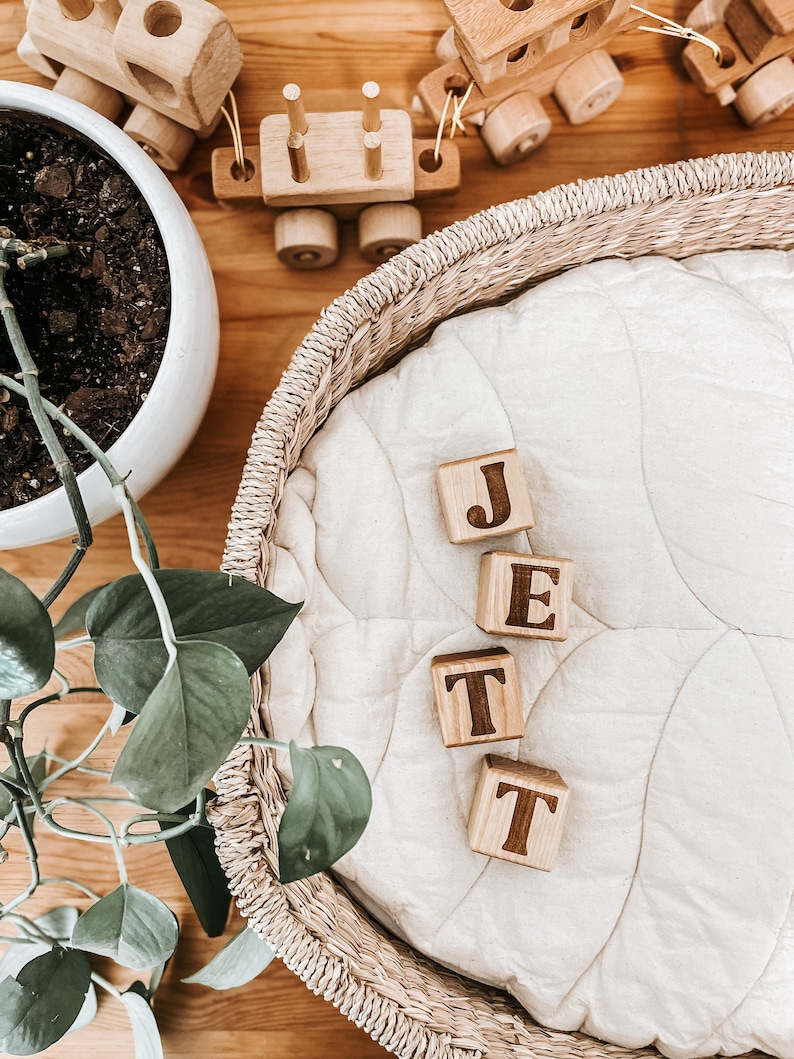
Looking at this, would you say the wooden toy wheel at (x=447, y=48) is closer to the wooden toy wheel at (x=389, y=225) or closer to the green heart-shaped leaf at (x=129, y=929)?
the wooden toy wheel at (x=389, y=225)

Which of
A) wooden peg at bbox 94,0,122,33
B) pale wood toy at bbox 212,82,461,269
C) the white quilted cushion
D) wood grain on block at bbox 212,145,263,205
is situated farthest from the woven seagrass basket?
wooden peg at bbox 94,0,122,33

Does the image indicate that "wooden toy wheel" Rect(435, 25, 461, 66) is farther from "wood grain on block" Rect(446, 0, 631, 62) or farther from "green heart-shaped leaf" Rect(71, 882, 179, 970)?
"green heart-shaped leaf" Rect(71, 882, 179, 970)

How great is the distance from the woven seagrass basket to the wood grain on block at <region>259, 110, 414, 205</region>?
15 centimetres

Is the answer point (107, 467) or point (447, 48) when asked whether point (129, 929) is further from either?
point (447, 48)

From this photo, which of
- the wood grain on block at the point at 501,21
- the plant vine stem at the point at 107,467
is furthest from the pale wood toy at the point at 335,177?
A: the plant vine stem at the point at 107,467

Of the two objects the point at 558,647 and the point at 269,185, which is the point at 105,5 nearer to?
the point at 269,185

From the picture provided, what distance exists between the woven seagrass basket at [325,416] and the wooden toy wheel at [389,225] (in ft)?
0.38

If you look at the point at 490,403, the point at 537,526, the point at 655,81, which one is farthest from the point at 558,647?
the point at 655,81

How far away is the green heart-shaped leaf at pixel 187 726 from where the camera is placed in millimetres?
408

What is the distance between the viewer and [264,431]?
2.24ft

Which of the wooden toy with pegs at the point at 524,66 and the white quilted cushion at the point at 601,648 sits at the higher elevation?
the wooden toy with pegs at the point at 524,66

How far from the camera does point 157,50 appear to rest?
71 cm

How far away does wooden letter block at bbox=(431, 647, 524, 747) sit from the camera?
0.70 m

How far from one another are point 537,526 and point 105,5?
0.63 m
